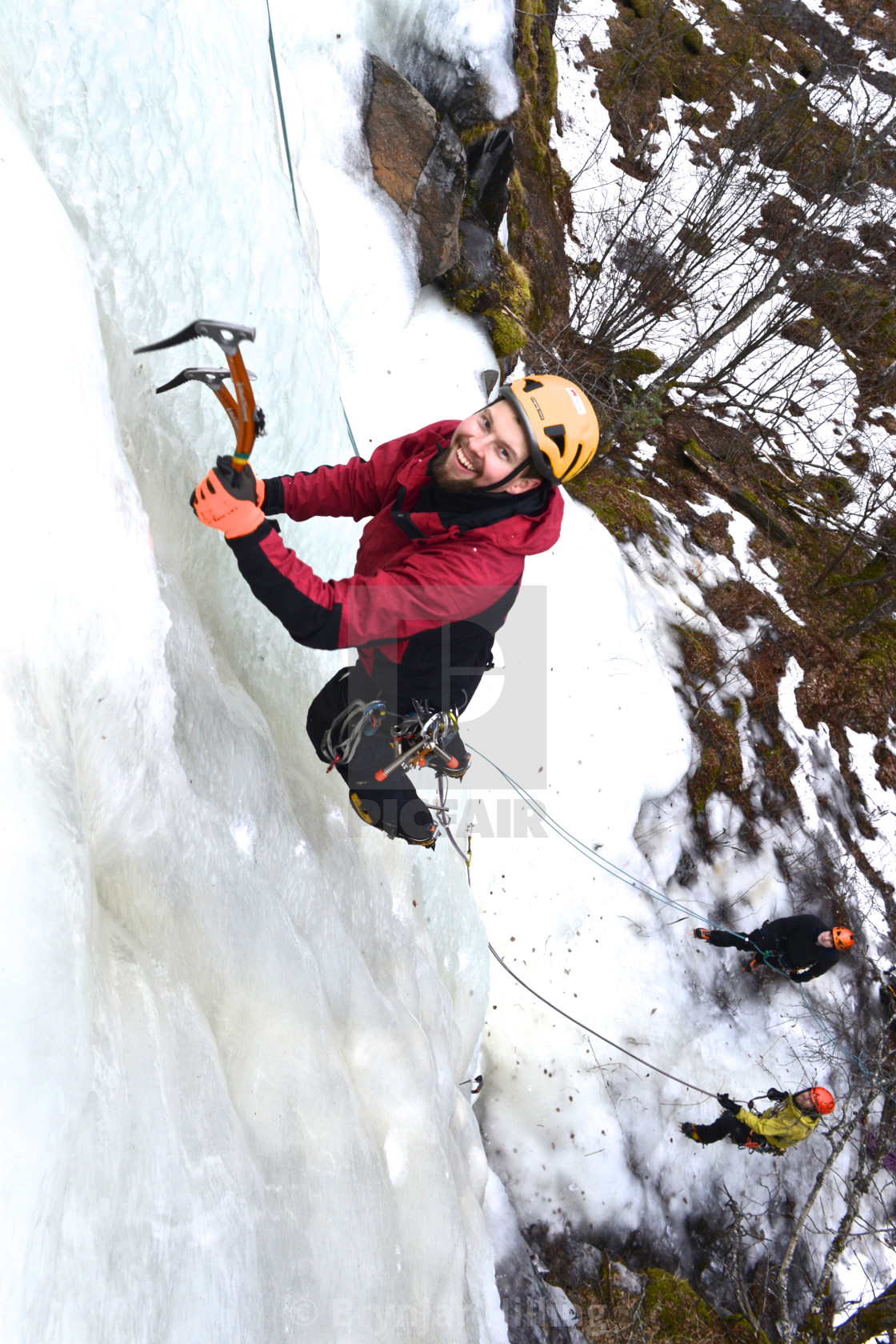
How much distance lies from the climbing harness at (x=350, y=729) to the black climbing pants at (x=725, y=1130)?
16.2 feet

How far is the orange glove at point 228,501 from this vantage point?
1.59 m

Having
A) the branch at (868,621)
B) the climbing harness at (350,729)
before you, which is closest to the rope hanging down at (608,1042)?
the climbing harness at (350,729)

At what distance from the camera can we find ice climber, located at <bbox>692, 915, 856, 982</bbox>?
610cm

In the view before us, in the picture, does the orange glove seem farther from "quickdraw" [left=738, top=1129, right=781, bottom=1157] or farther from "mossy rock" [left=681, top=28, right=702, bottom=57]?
"mossy rock" [left=681, top=28, right=702, bottom=57]

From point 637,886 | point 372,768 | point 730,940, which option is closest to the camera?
point 372,768

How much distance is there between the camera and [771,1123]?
5.54 meters

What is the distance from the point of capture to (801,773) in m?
8.03

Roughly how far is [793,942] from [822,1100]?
1204 mm

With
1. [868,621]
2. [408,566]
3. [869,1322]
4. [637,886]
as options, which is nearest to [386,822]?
[408,566]

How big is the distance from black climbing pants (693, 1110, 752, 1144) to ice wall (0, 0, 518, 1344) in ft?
9.52

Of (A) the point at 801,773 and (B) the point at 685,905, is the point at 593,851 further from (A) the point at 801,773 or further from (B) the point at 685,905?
(A) the point at 801,773

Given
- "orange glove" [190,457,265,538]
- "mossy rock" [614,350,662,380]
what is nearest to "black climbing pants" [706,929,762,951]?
"orange glove" [190,457,265,538]

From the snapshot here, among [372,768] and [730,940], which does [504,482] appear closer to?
[372,768]

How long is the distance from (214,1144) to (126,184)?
257 cm
